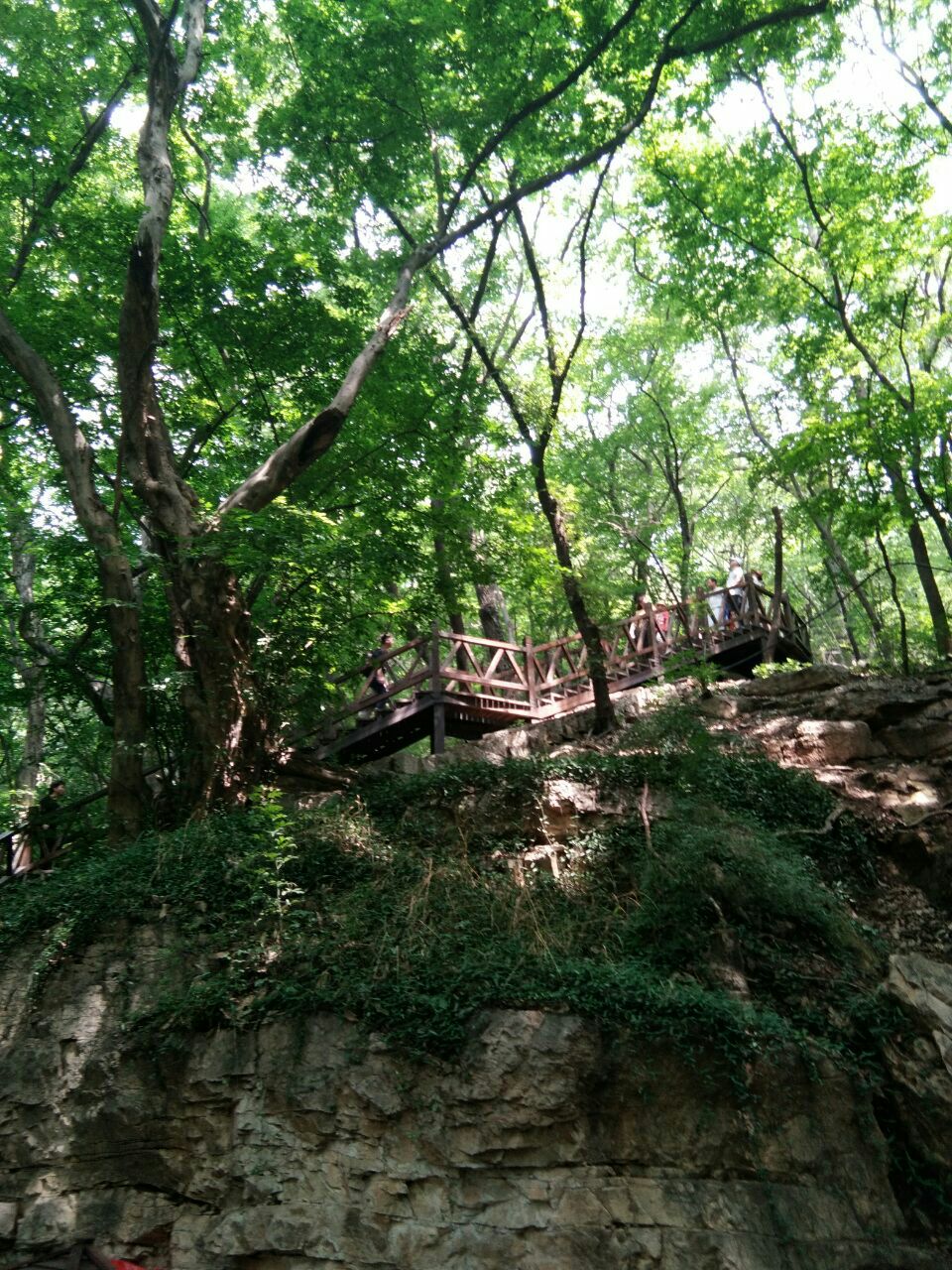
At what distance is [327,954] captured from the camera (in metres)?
6.56

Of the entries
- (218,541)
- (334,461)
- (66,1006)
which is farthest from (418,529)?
(66,1006)

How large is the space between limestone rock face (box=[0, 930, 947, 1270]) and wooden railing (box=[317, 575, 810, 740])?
620cm

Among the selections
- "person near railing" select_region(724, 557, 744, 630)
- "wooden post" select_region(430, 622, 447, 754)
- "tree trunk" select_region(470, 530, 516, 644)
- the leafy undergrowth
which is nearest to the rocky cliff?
the leafy undergrowth

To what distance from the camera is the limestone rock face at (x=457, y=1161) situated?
17.4 feet

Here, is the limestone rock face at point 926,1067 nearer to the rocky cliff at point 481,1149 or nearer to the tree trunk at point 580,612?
the rocky cliff at point 481,1149

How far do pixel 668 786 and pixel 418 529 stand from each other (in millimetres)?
4105

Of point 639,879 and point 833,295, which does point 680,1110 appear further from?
point 833,295

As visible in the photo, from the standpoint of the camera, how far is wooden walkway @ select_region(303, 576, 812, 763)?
12328mm

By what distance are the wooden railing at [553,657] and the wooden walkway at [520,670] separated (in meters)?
0.02

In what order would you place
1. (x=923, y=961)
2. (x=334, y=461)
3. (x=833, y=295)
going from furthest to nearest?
(x=833, y=295) < (x=334, y=461) < (x=923, y=961)

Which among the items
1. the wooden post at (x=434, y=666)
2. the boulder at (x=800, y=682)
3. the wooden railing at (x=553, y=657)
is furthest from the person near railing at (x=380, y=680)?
the boulder at (x=800, y=682)

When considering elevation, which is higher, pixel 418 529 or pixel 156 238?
pixel 156 238

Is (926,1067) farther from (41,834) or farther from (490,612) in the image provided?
(490,612)

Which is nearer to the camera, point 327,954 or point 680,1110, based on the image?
point 680,1110
